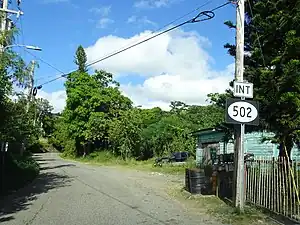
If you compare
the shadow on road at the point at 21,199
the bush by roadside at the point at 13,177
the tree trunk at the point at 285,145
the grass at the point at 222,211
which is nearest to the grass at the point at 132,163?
the bush by roadside at the point at 13,177

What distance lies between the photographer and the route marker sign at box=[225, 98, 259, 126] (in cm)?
1188

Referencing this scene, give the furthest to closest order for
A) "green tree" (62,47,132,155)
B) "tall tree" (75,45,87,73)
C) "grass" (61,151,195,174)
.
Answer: "tall tree" (75,45,87,73), "green tree" (62,47,132,155), "grass" (61,151,195,174)

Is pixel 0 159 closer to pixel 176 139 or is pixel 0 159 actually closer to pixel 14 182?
pixel 14 182

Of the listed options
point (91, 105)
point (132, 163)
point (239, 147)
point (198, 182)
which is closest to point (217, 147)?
point (132, 163)

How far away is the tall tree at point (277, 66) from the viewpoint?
39.2ft

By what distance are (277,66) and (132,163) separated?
3271 cm

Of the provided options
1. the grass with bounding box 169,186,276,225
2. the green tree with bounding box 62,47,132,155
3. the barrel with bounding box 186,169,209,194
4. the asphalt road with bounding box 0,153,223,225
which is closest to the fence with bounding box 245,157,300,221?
the grass with bounding box 169,186,276,225

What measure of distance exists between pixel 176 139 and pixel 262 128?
32.5 meters

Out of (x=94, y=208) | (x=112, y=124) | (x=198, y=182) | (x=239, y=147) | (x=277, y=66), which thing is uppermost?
(x=112, y=124)

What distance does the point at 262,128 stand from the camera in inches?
543

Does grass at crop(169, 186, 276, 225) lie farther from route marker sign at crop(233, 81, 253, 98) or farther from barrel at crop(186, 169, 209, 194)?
route marker sign at crop(233, 81, 253, 98)

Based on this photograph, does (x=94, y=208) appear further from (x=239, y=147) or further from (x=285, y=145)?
(x=285, y=145)

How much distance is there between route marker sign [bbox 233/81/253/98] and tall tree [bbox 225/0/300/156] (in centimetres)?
88

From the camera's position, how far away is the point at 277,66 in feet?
41.1
